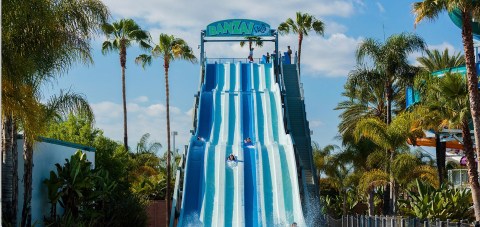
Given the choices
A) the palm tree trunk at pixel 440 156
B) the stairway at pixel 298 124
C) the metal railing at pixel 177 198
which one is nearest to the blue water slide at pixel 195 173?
the metal railing at pixel 177 198

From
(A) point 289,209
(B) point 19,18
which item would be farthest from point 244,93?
(B) point 19,18

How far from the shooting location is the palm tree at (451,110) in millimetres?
22519

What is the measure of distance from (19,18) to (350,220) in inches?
Answer: 530

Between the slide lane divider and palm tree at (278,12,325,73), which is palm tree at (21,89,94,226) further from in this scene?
palm tree at (278,12,325,73)

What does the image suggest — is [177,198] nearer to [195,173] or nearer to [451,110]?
[195,173]

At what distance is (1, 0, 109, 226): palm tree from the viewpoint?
572 inches

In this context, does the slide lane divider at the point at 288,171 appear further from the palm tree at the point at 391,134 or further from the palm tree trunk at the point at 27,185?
the palm tree trunk at the point at 27,185

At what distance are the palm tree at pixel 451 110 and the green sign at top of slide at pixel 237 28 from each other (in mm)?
14397

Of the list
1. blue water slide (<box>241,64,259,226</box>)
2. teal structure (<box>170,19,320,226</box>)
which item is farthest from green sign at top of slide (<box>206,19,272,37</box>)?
blue water slide (<box>241,64,259,226</box>)

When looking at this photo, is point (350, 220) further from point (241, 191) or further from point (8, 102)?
point (8, 102)

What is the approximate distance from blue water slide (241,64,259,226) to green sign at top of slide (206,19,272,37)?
6.26 ft

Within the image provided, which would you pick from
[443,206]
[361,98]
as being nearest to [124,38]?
[361,98]

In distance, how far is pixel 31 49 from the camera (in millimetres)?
16094

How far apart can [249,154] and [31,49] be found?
47.2 feet
